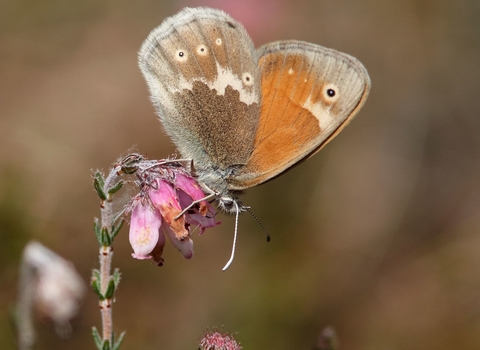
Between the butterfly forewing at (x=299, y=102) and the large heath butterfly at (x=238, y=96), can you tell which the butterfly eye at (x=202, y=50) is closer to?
the large heath butterfly at (x=238, y=96)

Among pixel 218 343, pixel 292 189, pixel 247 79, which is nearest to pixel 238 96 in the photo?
pixel 247 79

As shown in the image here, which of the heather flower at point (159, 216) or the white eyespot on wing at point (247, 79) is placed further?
the white eyespot on wing at point (247, 79)

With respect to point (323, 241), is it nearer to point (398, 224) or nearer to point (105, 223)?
point (398, 224)

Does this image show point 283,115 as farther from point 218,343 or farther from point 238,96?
point 218,343

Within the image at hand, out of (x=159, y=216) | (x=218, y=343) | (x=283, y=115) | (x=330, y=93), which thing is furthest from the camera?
(x=283, y=115)

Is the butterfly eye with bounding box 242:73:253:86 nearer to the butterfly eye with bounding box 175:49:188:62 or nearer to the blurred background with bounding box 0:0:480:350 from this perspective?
the butterfly eye with bounding box 175:49:188:62

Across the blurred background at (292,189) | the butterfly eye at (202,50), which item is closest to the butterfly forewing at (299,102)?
the butterfly eye at (202,50)

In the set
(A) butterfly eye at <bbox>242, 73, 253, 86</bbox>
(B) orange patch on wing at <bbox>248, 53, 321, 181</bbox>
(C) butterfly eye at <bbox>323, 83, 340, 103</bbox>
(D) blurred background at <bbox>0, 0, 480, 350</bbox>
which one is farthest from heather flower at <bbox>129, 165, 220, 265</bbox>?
(D) blurred background at <bbox>0, 0, 480, 350</bbox>
